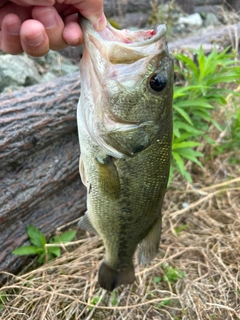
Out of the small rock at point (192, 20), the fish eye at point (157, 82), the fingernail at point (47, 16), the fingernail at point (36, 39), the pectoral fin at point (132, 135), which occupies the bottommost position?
the small rock at point (192, 20)

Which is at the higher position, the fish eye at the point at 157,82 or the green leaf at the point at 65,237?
the fish eye at the point at 157,82

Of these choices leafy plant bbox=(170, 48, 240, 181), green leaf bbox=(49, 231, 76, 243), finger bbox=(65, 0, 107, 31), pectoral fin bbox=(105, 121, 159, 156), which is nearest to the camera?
finger bbox=(65, 0, 107, 31)

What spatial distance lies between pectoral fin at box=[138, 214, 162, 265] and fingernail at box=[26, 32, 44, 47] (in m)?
1.14

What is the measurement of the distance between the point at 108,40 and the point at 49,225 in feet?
6.02

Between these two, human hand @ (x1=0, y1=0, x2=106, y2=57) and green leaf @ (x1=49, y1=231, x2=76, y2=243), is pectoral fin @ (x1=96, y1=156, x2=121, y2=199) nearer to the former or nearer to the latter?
human hand @ (x1=0, y1=0, x2=106, y2=57)

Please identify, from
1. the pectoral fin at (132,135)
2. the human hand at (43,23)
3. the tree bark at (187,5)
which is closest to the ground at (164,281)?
the pectoral fin at (132,135)

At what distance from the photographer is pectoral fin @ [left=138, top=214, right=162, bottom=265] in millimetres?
2059

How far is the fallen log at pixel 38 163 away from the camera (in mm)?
2527

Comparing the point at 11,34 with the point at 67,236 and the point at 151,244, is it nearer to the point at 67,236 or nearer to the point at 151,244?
the point at 151,244

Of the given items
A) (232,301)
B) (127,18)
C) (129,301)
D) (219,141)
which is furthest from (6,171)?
(127,18)

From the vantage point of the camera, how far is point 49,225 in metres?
2.94

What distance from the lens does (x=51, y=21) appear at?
4.88 ft

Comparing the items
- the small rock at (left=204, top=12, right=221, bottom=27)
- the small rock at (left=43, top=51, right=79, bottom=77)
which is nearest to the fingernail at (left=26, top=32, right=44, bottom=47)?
the small rock at (left=43, top=51, right=79, bottom=77)

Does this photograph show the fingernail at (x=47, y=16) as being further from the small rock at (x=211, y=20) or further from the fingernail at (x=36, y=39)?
the small rock at (x=211, y=20)
